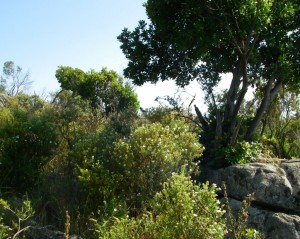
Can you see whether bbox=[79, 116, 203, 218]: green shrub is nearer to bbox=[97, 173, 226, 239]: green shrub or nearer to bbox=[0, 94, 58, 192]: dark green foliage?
bbox=[0, 94, 58, 192]: dark green foliage

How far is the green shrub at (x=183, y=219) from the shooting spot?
5298 millimetres

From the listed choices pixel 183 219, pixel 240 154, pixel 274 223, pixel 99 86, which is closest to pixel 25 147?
pixel 240 154

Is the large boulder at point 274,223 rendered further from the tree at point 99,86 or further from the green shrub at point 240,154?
the tree at point 99,86

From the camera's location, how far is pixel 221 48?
1275 centimetres

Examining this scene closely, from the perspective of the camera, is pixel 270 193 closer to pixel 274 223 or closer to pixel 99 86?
pixel 274 223

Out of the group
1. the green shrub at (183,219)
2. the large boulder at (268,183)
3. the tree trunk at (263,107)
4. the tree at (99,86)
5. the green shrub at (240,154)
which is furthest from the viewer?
the tree at (99,86)

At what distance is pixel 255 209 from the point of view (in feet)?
Result: 30.0

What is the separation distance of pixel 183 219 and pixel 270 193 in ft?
13.8

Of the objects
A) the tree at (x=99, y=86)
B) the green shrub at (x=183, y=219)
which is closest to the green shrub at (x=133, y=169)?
the green shrub at (x=183, y=219)

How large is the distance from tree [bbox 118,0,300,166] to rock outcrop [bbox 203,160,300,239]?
1.79m

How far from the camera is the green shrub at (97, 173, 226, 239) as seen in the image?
5298 mm

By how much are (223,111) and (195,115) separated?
1.41 metres

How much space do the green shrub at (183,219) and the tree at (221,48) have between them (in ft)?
19.2

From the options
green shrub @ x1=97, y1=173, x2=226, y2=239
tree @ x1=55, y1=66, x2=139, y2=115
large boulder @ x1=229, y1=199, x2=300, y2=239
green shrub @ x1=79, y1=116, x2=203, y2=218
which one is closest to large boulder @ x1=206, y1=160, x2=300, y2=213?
large boulder @ x1=229, y1=199, x2=300, y2=239
